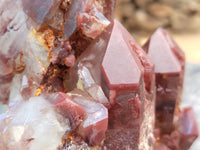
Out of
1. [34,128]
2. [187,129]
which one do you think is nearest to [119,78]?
[34,128]

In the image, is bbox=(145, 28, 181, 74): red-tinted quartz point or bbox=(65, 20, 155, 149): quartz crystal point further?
bbox=(145, 28, 181, 74): red-tinted quartz point

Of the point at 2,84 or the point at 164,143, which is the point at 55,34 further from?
the point at 164,143

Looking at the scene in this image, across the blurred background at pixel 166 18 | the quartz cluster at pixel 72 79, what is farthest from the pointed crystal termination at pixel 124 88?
the blurred background at pixel 166 18

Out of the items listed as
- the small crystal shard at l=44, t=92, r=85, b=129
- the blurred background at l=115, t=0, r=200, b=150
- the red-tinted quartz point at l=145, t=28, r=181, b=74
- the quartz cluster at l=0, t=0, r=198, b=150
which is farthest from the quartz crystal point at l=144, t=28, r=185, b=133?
the blurred background at l=115, t=0, r=200, b=150

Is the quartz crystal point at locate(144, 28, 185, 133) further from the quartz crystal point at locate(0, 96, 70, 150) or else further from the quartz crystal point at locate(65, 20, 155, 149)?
the quartz crystal point at locate(0, 96, 70, 150)

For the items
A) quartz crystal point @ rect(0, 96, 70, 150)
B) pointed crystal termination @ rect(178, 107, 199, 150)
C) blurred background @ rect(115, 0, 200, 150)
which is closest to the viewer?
quartz crystal point @ rect(0, 96, 70, 150)

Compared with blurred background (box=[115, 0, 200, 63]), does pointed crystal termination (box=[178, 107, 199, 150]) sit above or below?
above

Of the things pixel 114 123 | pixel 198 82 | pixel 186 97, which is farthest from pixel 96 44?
pixel 198 82
